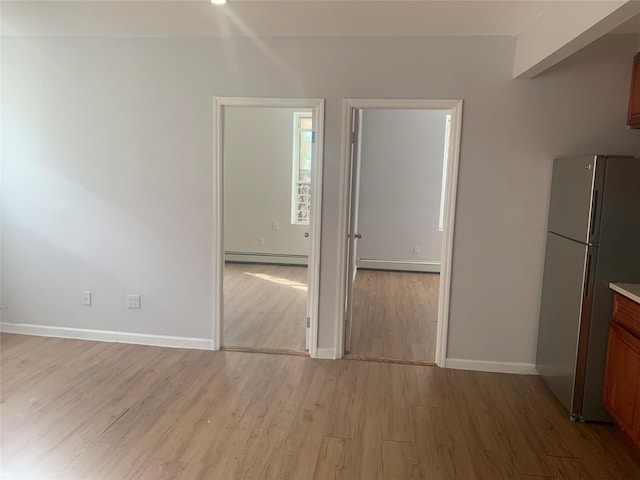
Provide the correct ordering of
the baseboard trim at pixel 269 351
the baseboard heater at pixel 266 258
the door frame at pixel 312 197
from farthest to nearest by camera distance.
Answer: the baseboard heater at pixel 266 258
the baseboard trim at pixel 269 351
the door frame at pixel 312 197

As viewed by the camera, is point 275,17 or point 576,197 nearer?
point 576,197

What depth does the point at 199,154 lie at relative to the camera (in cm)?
355

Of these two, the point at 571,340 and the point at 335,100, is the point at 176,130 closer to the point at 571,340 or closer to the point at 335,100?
the point at 335,100

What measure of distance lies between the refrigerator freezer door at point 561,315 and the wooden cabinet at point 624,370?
18cm

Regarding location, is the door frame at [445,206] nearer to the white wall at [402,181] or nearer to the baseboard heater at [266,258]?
the white wall at [402,181]

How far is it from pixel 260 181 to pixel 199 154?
138 inches

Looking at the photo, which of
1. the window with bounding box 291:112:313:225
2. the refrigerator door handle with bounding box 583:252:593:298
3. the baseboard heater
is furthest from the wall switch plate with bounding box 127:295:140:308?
the window with bounding box 291:112:313:225

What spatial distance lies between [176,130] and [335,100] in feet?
4.04

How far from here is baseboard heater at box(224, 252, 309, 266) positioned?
7117mm

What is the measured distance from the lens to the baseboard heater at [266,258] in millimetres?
7117

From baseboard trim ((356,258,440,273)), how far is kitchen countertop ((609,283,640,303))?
161 inches

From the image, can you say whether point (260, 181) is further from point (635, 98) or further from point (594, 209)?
point (594, 209)

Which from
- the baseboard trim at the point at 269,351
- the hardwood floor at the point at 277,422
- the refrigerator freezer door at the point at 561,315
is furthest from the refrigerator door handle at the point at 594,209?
the baseboard trim at the point at 269,351

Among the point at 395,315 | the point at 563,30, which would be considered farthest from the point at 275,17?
the point at 395,315
